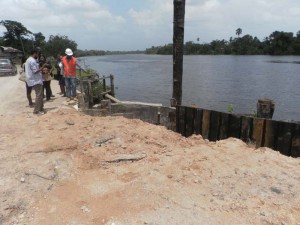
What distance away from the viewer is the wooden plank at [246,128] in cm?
682

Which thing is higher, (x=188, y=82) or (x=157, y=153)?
(x=157, y=153)

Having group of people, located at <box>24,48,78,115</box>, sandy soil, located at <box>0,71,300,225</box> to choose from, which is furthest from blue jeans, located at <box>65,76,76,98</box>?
sandy soil, located at <box>0,71,300,225</box>

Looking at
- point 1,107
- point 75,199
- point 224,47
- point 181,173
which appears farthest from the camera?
point 224,47

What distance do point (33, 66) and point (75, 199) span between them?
18.1 ft

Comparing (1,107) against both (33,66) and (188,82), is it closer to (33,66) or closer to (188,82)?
(33,66)

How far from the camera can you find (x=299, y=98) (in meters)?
25.6

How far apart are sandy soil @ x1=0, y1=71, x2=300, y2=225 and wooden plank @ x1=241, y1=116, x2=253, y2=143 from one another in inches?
11.1

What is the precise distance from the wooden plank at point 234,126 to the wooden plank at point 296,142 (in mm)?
1171

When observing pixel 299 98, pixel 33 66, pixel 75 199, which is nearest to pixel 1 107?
pixel 33 66

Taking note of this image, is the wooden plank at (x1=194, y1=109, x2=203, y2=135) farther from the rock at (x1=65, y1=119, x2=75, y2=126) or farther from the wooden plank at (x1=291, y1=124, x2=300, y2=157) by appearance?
the rock at (x1=65, y1=119, x2=75, y2=126)

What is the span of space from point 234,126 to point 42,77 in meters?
7.28

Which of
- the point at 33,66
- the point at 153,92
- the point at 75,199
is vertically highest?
the point at 33,66

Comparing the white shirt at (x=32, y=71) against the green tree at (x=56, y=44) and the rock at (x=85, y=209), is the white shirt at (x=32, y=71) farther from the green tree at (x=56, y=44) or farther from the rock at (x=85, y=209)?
the green tree at (x=56, y=44)

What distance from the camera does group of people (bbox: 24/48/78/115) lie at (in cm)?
891
